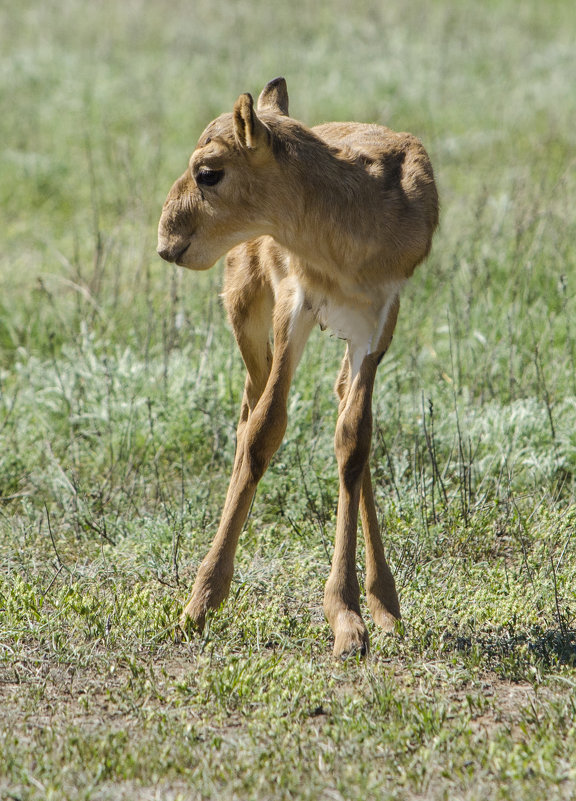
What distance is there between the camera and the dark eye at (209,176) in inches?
160

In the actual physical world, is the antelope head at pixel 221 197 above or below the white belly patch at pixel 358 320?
above

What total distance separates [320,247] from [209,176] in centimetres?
56

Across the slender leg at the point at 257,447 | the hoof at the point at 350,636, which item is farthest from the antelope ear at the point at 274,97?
the hoof at the point at 350,636

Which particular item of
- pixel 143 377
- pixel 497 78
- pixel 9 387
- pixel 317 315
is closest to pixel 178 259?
pixel 317 315

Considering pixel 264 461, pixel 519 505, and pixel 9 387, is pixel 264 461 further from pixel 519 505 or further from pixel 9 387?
pixel 9 387

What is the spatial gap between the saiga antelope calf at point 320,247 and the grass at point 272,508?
0.91 ft

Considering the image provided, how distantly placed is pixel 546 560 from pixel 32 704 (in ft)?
8.41

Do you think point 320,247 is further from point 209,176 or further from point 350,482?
point 350,482

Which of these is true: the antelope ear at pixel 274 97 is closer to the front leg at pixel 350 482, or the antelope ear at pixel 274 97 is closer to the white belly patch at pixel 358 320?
the white belly patch at pixel 358 320

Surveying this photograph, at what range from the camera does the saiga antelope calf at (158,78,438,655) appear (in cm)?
411

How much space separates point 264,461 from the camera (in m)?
4.46

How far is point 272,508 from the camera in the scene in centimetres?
549

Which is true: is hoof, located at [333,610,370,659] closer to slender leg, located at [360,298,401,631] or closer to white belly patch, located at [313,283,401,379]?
A: slender leg, located at [360,298,401,631]

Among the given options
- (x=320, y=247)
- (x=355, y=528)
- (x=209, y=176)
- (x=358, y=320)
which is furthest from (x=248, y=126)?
(x=355, y=528)
